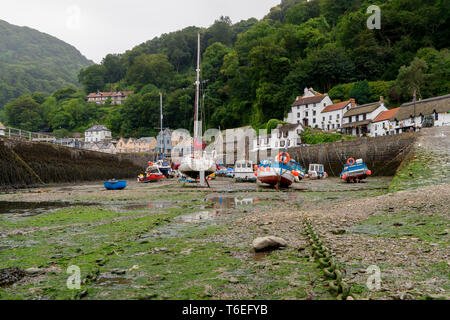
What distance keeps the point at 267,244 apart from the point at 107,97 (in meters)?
184

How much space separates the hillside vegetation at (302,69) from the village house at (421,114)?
11.4 metres

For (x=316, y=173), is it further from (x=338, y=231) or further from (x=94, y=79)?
(x=94, y=79)

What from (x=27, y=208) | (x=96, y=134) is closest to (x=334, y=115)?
(x=27, y=208)

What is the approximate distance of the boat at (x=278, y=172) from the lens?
2380 centimetres

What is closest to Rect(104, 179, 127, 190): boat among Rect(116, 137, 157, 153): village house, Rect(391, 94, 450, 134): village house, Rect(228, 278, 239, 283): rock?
Rect(228, 278, 239, 283): rock

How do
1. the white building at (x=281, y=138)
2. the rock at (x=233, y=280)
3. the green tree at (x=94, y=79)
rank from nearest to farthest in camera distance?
1. the rock at (x=233, y=280)
2. the white building at (x=281, y=138)
3. the green tree at (x=94, y=79)

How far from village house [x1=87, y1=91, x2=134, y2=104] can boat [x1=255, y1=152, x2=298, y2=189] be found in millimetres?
158542

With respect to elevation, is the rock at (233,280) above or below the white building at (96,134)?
below

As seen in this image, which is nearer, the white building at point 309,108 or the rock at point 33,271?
the rock at point 33,271

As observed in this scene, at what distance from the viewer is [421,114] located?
153 feet

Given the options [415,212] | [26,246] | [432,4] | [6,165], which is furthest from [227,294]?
[432,4]

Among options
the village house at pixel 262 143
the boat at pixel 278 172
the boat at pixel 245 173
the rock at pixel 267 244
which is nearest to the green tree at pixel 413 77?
the village house at pixel 262 143

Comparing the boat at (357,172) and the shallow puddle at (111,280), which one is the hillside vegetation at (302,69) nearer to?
the boat at (357,172)
